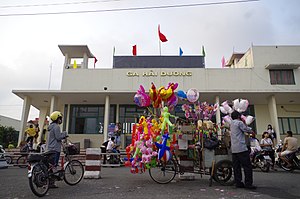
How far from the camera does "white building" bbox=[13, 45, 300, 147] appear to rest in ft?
54.1

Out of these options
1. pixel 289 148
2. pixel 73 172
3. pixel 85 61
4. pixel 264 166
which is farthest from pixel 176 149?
pixel 85 61

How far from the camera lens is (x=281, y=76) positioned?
1703 centimetres

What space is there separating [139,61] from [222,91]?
7.37 m

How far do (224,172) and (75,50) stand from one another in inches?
648

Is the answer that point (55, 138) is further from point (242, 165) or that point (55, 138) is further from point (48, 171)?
point (242, 165)

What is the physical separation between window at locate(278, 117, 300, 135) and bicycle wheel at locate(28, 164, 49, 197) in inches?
687

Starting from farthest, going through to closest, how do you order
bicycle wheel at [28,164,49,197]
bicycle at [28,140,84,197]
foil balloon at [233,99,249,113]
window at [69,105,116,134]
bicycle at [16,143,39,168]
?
window at [69,105,116,134] < bicycle at [16,143,39,168] < foil balloon at [233,99,249,113] < bicycle at [28,140,84,197] < bicycle wheel at [28,164,49,197]

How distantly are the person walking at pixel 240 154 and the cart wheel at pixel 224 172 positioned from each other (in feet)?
1.26

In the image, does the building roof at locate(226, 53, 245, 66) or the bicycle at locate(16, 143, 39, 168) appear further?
the building roof at locate(226, 53, 245, 66)

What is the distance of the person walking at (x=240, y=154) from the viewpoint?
5.10 metres

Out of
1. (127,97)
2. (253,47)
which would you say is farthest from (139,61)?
(253,47)

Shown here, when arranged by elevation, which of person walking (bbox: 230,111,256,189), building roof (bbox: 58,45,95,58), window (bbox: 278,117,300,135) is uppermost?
building roof (bbox: 58,45,95,58)

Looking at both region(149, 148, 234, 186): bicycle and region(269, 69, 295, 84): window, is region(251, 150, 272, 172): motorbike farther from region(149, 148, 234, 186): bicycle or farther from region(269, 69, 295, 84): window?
region(269, 69, 295, 84): window

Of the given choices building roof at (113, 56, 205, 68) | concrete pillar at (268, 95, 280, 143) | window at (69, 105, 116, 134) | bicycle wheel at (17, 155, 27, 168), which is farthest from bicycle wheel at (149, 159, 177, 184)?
building roof at (113, 56, 205, 68)
